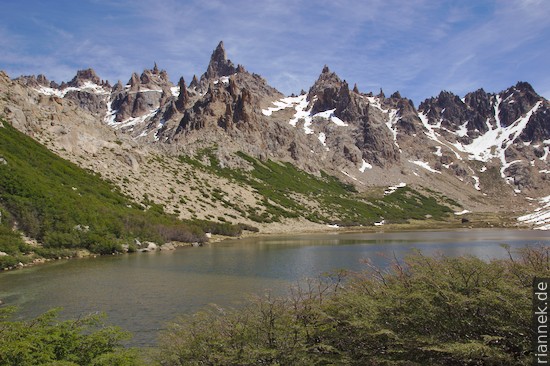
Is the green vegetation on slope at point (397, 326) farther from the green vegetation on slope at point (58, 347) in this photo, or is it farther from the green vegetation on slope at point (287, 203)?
the green vegetation on slope at point (287, 203)

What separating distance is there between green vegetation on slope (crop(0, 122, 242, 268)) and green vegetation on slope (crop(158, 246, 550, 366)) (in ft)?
134

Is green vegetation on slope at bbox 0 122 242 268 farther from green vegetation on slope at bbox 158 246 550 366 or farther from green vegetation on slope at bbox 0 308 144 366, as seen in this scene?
green vegetation on slope at bbox 158 246 550 366

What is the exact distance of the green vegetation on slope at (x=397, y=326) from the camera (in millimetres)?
11227

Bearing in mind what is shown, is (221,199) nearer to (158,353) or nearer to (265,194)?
(265,194)

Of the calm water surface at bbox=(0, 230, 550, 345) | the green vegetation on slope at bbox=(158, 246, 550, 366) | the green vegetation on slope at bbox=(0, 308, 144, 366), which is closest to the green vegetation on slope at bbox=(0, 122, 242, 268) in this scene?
the calm water surface at bbox=(0, 230, 550, 345)

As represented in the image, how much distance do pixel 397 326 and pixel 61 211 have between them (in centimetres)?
5995

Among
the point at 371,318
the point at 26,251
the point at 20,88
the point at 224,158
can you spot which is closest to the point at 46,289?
the point at 26,251

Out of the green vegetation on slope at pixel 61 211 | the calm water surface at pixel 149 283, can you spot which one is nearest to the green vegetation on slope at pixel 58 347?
the calm water surface at pixel 149 283

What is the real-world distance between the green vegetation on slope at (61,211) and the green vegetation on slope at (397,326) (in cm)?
4094

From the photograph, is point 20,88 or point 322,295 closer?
point 322,295

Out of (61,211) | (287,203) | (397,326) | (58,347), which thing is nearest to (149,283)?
(58,347)

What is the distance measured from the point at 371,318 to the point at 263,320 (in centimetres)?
336

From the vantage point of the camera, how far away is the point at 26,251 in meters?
50.3

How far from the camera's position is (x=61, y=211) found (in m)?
61.2
